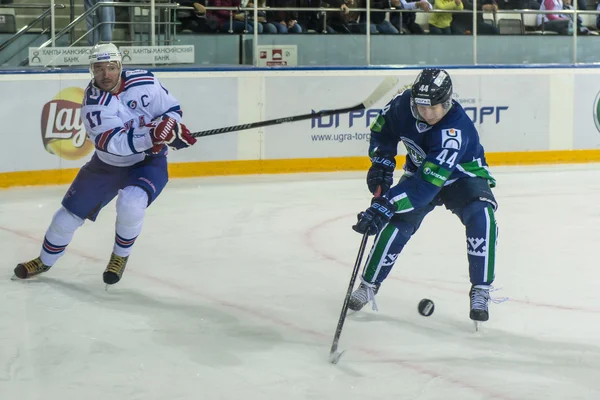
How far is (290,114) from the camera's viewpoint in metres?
8.34

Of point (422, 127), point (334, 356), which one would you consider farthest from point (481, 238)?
point (334, 356)

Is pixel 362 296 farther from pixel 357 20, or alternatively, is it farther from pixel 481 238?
pixel 357 20

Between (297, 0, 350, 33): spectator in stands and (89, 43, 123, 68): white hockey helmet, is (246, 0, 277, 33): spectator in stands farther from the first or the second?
(89, 43, 123, 68): white hockey helmet

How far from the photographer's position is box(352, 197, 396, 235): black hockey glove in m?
3.35

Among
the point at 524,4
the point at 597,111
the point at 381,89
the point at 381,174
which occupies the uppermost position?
the point at 524,4

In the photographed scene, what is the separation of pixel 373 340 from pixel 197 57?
509 centimetres

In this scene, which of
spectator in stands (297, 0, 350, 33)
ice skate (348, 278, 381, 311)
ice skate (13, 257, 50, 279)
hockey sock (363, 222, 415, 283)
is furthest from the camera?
spectator in stands (297, 0, 350, 33)

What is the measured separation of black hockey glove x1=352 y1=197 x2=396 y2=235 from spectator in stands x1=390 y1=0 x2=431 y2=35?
19.1 feet

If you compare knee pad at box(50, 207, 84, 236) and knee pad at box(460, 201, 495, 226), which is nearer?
knee pad at box(460, 201, 495, 226)

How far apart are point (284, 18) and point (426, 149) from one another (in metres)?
5.30

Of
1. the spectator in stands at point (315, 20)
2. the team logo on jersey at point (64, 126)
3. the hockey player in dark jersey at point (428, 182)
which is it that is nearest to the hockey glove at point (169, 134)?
the hockey player in dark jersey at point (428, 182)

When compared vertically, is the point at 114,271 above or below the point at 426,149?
below

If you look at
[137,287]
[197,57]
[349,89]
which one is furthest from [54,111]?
[137,287]

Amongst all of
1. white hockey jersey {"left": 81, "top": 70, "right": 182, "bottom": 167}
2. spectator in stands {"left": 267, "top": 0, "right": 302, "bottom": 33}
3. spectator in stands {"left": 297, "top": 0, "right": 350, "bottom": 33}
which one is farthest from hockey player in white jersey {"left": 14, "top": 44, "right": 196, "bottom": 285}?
spectator in stands {"left": 297, "top": 0, "right": 350, "bottom": 33}
